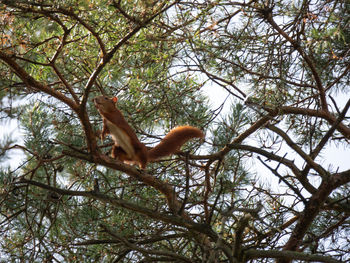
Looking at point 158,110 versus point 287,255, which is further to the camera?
point 158,110

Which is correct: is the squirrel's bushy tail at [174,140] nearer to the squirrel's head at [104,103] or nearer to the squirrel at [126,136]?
the squirrel at [126,136]

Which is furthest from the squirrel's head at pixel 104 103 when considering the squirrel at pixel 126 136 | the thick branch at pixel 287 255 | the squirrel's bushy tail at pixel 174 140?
the thick branch at pixel 287 255

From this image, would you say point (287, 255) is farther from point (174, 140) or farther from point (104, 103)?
point (104, 103)

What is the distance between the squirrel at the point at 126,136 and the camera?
1902mm

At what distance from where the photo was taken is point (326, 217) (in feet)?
6.21

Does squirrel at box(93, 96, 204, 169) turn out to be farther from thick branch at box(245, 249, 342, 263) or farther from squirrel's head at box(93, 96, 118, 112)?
thick branch at box(245, 249, 342, 263)

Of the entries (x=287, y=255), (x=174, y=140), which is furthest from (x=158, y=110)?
(x=287, y=255)

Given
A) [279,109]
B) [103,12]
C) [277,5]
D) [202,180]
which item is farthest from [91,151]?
[277,5]

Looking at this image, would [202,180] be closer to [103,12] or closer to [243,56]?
[243,56]

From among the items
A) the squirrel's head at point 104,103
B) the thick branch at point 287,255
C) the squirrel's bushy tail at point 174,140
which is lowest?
the thick branch at point 287,255

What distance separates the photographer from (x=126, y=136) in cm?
191

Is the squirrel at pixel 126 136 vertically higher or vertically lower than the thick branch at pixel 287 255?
higher

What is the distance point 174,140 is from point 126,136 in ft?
0.66

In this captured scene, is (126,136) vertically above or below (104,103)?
below
